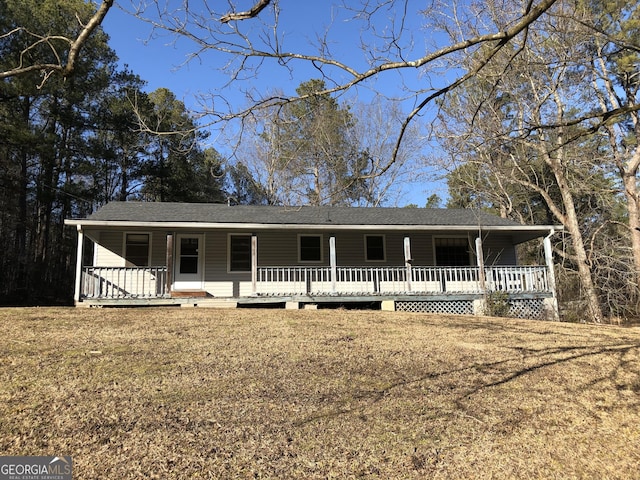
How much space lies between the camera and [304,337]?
311 inches

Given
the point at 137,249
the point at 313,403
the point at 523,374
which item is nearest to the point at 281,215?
the point at 137,249

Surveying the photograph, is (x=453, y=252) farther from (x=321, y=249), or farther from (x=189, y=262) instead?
(x=189, y=262)

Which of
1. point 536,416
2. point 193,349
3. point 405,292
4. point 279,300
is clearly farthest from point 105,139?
point 536,416

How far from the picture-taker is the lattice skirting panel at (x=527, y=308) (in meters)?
13.9

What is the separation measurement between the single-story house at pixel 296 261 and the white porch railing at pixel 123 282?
3cm

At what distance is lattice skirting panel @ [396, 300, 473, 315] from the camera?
549 inches

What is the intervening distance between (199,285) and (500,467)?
465 inches

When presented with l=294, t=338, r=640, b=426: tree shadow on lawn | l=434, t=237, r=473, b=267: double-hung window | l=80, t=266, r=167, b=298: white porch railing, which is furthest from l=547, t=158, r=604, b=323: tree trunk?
l=80, t=266, r=167, b=298: white porch railing

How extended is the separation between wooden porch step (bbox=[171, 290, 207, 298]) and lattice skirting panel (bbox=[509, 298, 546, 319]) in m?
9.92

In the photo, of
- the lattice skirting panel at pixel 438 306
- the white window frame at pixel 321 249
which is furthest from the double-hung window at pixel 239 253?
the lattice skirting panel at pixel 438 306

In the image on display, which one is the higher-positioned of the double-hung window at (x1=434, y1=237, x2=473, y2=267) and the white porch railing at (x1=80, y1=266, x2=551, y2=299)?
the double-hung window at (x1=434, y1=237, x2=473, y2=267)

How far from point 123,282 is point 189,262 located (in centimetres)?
209

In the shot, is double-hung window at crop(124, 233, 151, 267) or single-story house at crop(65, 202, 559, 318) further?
double-hung window at crop(124, 233, 151, 267)

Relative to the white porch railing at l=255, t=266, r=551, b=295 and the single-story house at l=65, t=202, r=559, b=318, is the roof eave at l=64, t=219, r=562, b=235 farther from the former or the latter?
the white porch railing at l=255, t=266, r=551, b=295
